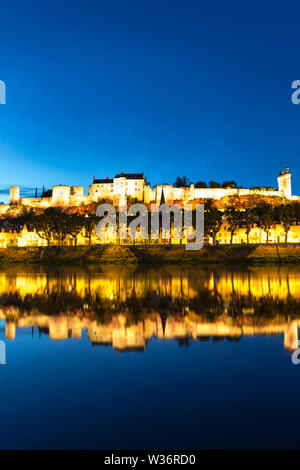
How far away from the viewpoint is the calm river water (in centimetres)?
520

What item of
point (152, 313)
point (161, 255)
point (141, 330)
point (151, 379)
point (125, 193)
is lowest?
point (151, 379)

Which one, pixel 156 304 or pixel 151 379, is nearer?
pixel 151 379

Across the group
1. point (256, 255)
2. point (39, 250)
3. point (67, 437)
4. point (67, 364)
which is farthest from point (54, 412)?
point (39, 250)

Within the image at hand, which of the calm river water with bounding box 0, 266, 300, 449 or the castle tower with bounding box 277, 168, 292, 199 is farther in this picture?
the castle tower with bounding box 277, 168, 292, 199

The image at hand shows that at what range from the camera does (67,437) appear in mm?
5141

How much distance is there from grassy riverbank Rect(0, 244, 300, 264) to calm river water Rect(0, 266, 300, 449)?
33.4 metres

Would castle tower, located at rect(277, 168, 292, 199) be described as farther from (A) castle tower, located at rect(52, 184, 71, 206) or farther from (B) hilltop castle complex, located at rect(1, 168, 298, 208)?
(A) castle tower, located at rect(52, 184, 71, 206)

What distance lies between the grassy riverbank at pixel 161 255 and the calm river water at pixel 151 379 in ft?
110

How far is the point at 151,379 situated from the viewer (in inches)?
293

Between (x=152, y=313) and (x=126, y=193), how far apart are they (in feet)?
299

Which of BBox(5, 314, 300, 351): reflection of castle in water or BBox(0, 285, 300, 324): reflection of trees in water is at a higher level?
BBox(0, 285, 300, 324): reflection of trees in water

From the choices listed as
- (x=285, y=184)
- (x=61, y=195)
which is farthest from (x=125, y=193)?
(x=285, y=184)

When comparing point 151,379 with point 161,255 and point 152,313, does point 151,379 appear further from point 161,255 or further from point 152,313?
point 161,255


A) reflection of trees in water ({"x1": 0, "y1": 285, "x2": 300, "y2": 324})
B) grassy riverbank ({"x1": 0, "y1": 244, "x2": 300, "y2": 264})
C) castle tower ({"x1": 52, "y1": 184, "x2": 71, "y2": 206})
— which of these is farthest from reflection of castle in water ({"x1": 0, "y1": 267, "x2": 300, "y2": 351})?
castle tower ({"x1": 52, "y1": 184, "x2": 71, "y2": 206})
